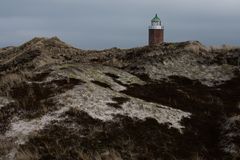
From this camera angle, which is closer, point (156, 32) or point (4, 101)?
point (4, 101)

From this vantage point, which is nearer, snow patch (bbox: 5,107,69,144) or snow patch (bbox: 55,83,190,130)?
snow patch (bbox: 5,107,69,144)

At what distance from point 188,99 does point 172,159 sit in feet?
27.6

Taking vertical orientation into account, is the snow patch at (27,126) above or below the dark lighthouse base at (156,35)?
above

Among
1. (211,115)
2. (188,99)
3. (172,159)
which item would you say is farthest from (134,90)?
(172,159)

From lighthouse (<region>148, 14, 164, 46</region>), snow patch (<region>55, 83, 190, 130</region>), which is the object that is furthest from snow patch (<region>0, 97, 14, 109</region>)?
lighthouse (<region>148, 14, 164, 46</region>)

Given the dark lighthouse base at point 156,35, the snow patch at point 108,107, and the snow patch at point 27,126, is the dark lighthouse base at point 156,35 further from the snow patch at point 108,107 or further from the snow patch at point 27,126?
the snow patch at point 27,126

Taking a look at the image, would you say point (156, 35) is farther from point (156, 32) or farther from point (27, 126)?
point (27, 126)

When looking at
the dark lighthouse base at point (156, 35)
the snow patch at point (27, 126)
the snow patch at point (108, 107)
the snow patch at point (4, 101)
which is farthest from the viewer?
the dark lighthouse base at point (156, 35)

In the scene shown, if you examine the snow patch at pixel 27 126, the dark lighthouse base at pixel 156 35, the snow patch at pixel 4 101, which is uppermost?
the snow patch at pixel 4 101

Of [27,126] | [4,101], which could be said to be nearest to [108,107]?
[27,126]

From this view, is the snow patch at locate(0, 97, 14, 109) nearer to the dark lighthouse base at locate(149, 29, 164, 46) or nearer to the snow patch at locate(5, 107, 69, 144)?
the snow patch at locate(5, 107, 69, 144)

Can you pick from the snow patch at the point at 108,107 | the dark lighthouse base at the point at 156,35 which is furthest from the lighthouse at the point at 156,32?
the snow patch at the point at 108,107

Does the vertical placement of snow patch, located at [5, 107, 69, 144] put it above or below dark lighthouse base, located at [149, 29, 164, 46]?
above

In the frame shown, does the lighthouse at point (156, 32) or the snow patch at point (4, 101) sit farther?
the lighthouse at point (156, 32)
